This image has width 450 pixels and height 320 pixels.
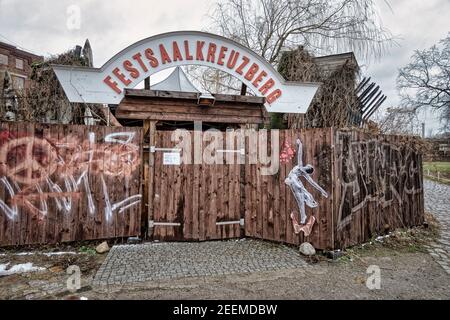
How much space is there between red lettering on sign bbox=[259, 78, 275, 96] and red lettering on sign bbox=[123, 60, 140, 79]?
9.08ft

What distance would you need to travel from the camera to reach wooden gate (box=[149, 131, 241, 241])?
17.4 feet

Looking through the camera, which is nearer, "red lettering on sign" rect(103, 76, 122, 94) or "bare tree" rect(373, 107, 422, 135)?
"red lettering on sign" rect(103, 76, 122, 94)

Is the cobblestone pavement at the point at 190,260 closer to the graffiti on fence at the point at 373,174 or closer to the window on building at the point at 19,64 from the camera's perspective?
the graffiti on fence at the point at 373,174

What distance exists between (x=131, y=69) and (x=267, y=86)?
303cm

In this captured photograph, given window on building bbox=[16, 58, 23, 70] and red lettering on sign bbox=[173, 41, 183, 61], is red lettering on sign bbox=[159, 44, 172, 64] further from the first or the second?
window on building bbox=[16, 58, 23, 70]

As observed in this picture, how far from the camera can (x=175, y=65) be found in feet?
18.9

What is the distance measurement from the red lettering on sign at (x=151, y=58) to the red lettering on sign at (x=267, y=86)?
2.41 meters

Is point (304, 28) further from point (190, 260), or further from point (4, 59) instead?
point (4, 59)

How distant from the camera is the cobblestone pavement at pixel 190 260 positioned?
3.83 metres

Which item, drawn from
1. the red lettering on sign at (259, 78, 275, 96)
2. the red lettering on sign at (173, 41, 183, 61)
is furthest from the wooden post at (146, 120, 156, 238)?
the red lettering on sign at (259, 78, 275, 96)

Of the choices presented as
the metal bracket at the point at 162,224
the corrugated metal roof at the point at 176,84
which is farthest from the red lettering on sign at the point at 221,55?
the metal bracket at the point at 162,224

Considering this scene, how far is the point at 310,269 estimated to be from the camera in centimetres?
412
